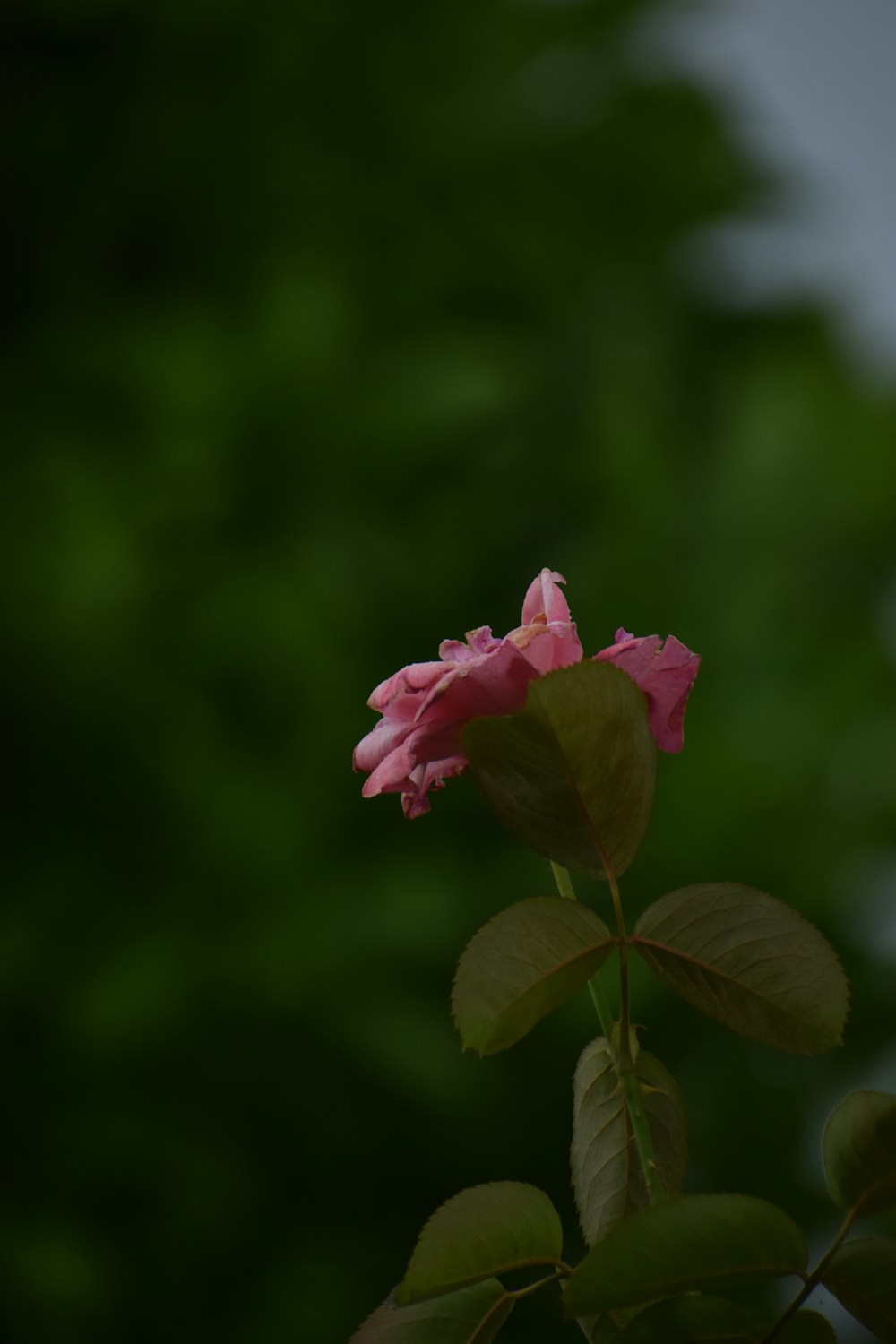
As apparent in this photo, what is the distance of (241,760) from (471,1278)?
1038mm

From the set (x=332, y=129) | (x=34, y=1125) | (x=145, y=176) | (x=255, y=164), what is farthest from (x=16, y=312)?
(x=34, y=1125)

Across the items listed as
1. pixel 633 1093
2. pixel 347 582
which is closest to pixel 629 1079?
pixel 633 1093

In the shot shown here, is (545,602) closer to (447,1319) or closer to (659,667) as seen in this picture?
(659,667)

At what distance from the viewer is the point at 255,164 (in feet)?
5.25

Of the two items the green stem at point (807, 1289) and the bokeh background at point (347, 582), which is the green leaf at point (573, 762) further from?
the bokeh background at point (347, 582)

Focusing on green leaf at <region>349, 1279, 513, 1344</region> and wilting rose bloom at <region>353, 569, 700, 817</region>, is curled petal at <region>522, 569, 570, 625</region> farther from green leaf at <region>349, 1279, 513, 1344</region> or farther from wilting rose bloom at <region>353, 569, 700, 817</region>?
green leaf at <region>349, 1279, 513, 1344</region>

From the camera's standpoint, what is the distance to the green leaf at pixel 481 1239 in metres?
0.21

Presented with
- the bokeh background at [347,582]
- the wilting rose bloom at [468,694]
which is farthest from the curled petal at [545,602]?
the bokeh background at [347,582]

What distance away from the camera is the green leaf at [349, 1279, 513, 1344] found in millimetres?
235

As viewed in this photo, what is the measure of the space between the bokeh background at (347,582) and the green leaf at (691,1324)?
962 mm

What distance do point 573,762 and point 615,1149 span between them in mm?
74

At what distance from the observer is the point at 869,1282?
0.21 meters

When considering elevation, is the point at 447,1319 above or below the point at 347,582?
below

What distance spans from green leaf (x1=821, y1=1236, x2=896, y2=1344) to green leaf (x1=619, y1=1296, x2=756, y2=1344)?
0.02m
